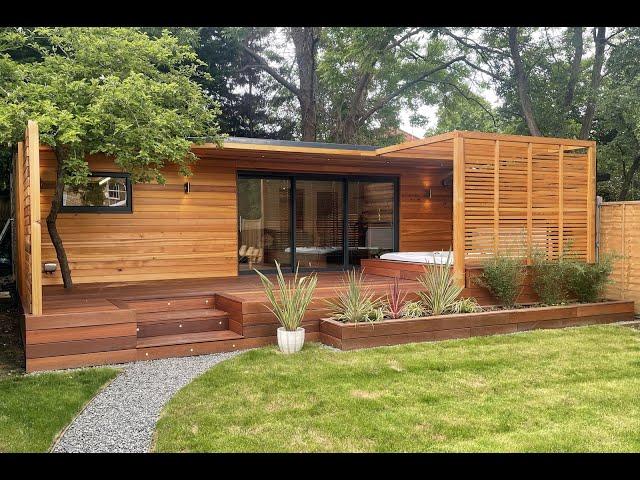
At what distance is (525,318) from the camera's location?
288 inches

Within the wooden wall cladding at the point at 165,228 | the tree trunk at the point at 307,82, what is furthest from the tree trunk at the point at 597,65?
the tree trunk at the point at 307,82

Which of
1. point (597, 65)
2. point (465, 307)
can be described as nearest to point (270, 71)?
point (597, 65)

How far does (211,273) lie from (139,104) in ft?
12.0

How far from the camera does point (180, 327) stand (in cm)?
649

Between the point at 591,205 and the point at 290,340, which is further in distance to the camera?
the point at 591,205

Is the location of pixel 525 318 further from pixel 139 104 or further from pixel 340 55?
pixel 340 55

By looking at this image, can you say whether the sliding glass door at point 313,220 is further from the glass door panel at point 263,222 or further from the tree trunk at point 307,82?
the tree trunk at point 307,82

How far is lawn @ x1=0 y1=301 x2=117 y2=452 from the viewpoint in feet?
11.9

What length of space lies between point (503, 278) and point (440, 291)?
98 cm

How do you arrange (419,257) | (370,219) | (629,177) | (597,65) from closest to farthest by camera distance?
1. (419,257)
2. (370,219)
3. (597,65)
4. (629,177)

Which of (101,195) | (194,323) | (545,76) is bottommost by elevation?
(194,323)

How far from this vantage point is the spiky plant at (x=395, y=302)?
677 cm

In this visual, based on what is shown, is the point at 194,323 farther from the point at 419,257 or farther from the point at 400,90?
the point at 400,90

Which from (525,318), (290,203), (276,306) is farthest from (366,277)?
(276,306)
